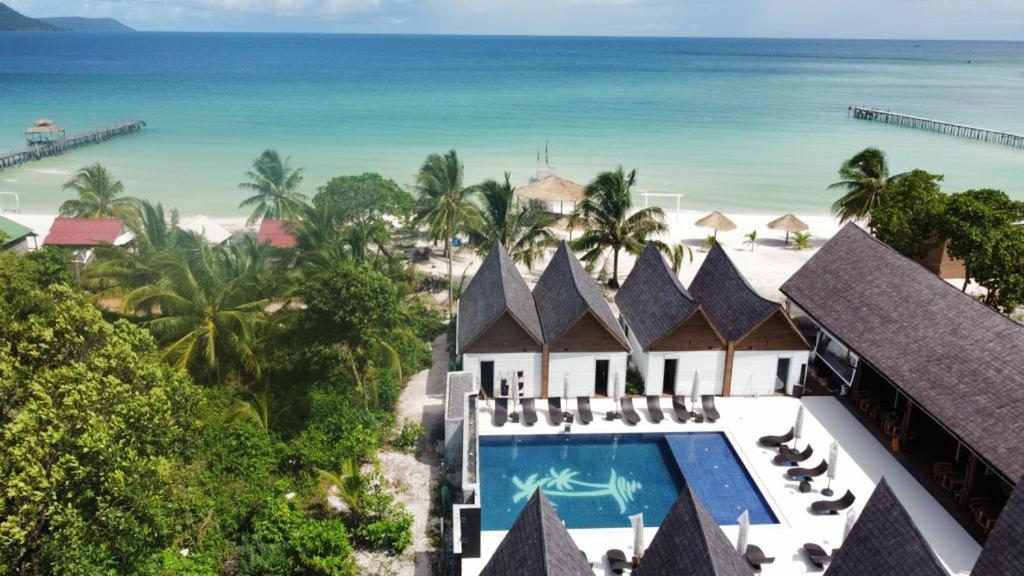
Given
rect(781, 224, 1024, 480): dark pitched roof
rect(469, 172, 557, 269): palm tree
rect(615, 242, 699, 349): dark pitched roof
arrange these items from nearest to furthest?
rect(781, 224, 1024, 480): dark pitched roof
rect(615, 242, 699, 349): dark pitched roof
rect(469, 172, 557, 269): palm tree

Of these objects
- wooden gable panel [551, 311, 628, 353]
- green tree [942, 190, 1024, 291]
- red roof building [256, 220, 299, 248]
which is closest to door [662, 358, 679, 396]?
wooden gable panel [551, 311, 628, 353]

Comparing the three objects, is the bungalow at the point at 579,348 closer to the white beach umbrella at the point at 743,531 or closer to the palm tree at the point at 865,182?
the white beach umbrella at the point at 743,531

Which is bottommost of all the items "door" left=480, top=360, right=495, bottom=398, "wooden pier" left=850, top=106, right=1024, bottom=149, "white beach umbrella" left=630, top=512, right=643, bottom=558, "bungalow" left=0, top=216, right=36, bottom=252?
"white beach umbrella" left=630, top=512, right=643, bottom=558

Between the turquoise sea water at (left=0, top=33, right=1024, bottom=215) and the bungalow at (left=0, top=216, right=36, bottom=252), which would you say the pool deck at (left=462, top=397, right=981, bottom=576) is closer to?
the bungalow at (left=0, top=216, right=36, bottom=252)

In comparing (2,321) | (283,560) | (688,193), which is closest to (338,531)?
(283,560)

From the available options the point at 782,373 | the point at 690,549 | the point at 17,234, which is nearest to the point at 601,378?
the point at 782,373

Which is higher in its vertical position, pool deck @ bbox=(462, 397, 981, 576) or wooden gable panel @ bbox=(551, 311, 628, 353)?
wooden gable panel @ bbox=(551, 311, 628, 353)

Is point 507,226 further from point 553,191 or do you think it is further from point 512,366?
point 553,191
